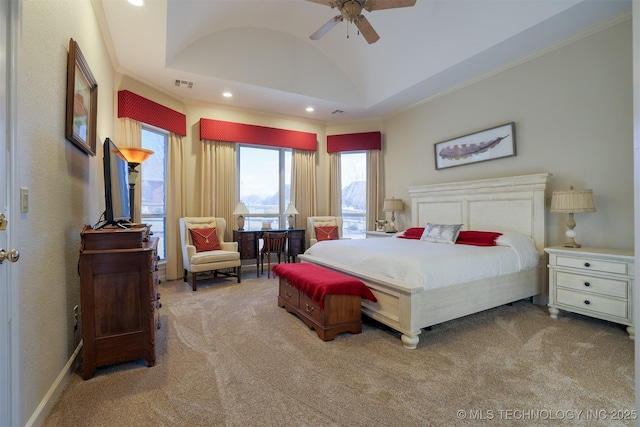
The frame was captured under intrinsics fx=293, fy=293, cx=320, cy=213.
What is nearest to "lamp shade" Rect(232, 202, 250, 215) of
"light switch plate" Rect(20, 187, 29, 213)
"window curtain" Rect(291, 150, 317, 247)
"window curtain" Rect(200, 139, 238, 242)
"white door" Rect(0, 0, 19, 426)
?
"window curtain" Rect(200, 139, 238, 242)

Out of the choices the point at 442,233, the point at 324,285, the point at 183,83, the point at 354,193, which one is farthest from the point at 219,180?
the point at 442,233

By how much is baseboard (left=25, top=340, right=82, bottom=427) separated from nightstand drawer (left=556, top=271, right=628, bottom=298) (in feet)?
13.5

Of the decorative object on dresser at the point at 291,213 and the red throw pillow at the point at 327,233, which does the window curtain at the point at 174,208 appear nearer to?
the decorative object on dresser at the point at 291,213

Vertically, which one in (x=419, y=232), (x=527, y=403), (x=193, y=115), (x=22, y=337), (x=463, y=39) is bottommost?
(x=527, y=403)

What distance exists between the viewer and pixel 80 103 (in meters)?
2.25

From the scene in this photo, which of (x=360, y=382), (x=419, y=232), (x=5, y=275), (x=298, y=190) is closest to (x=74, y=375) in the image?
(x=5, y=275)

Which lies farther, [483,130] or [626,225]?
[483,130]

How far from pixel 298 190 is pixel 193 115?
229 centimetres

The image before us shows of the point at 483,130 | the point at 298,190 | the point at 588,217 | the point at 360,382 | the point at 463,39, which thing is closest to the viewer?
the point at 360,382

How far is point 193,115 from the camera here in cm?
A: 504

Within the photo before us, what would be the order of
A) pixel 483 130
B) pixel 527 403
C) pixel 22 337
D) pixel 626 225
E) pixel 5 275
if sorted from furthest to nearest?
pixel 483 130 → pixel 626 225 → pixel 527 403 → pixel 22 337 → pixel 5 275

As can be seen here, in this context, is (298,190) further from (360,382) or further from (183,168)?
(360,382)

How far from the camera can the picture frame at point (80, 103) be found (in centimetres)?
200

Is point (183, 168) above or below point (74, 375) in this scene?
above
